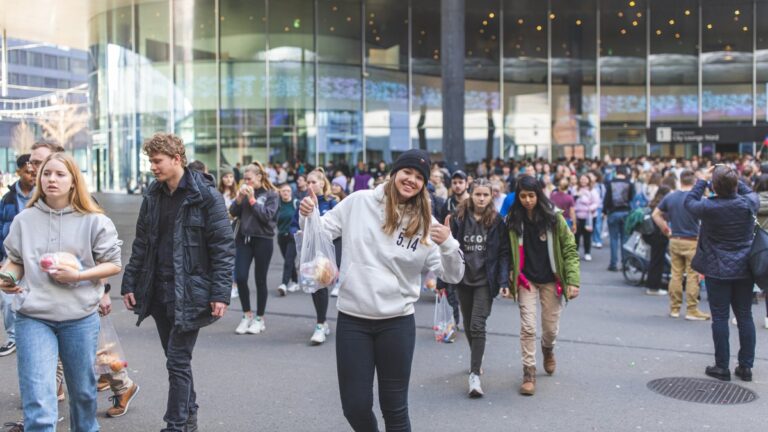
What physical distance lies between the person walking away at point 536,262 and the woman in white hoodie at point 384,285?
2.30m

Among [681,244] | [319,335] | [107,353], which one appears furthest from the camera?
[681,244]

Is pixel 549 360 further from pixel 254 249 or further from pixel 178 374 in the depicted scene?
pixel 254 249

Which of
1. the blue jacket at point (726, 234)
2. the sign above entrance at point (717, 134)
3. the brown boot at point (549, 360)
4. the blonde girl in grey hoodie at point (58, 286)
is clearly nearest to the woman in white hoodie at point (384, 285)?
A: the blonde girl in grey hoodie at point (58, 286)

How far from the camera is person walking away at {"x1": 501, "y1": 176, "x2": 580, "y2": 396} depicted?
604 cm

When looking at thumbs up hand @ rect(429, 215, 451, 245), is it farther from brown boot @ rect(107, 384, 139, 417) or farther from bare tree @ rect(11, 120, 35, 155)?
bare tree @ rect(11, 120, 35, 155)

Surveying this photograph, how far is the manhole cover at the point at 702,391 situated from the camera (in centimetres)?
579

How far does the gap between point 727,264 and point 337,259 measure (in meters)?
4.39

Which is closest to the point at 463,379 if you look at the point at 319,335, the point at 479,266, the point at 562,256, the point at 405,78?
the point at 479,266

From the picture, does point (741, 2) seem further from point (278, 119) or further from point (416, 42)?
point (278, 119)

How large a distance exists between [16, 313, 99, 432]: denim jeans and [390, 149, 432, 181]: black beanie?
6.46ft

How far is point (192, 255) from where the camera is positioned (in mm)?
4406

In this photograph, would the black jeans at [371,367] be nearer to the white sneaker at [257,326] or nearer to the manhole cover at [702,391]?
the manhole cover at [702,391]

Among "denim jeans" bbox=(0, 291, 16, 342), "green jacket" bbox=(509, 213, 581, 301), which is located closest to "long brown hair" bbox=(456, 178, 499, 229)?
"green jacket" bbox=(509, 213, 581, 301)

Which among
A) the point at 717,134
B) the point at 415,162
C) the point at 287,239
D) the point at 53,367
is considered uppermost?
the point at 717,134
